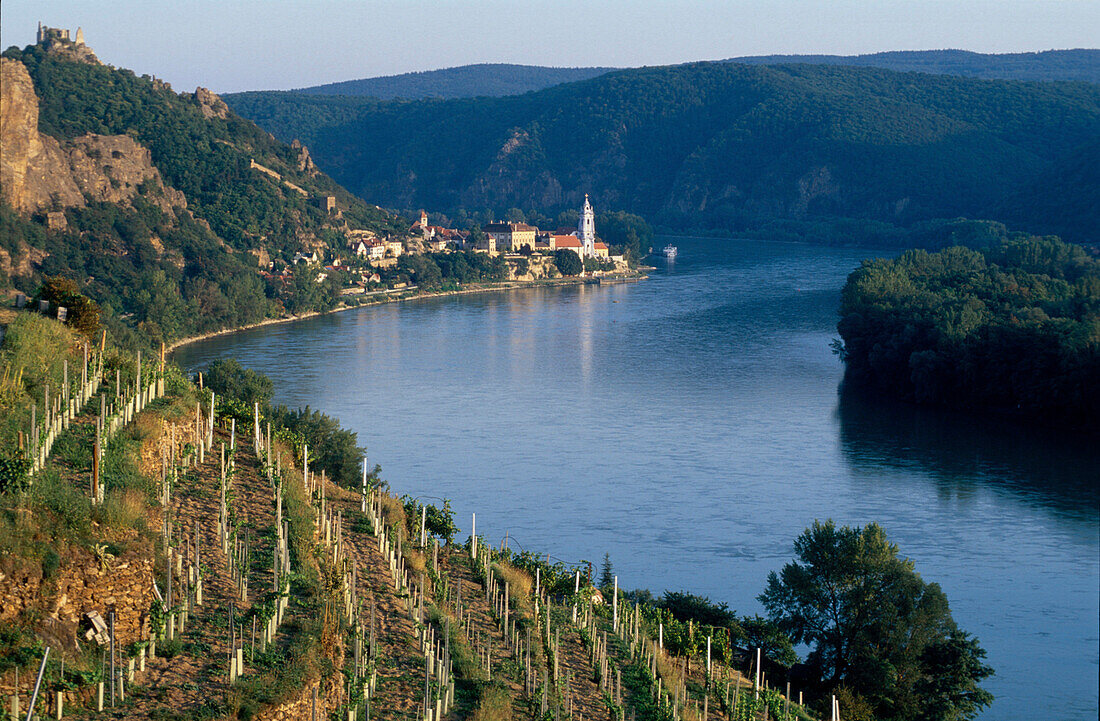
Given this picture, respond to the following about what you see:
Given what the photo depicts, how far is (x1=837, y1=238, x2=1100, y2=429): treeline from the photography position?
2902 cm

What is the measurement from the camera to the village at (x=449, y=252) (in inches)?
2341

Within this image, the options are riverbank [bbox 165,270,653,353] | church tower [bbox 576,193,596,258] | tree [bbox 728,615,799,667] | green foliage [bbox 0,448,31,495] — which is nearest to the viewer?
green foliage [bbox 0,448,31,495]

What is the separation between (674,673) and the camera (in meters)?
11.5

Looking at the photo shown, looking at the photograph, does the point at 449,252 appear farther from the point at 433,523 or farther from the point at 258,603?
the point at 258,603

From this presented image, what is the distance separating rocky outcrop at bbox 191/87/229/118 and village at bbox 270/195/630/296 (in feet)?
25.0

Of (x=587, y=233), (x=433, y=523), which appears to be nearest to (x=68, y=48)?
(x=587, y=233)

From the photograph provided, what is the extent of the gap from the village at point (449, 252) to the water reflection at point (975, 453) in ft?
96.9

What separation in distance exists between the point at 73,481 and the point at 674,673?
17.8ft

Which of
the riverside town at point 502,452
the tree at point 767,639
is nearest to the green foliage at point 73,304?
the riverside town at point 502,452

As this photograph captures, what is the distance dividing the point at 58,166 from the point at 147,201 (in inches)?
188

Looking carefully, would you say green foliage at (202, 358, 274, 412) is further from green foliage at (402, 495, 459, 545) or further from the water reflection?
the water reflection

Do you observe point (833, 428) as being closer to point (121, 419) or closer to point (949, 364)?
point (949, 364)

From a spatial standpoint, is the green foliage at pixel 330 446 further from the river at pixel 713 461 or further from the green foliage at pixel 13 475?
the green foliage at pixel 13 475

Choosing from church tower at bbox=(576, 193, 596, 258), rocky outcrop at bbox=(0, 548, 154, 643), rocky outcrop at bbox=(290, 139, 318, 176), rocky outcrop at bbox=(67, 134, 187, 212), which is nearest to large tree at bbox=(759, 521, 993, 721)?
rocky outcrop at bbox=(0, 548, 154, 643)
